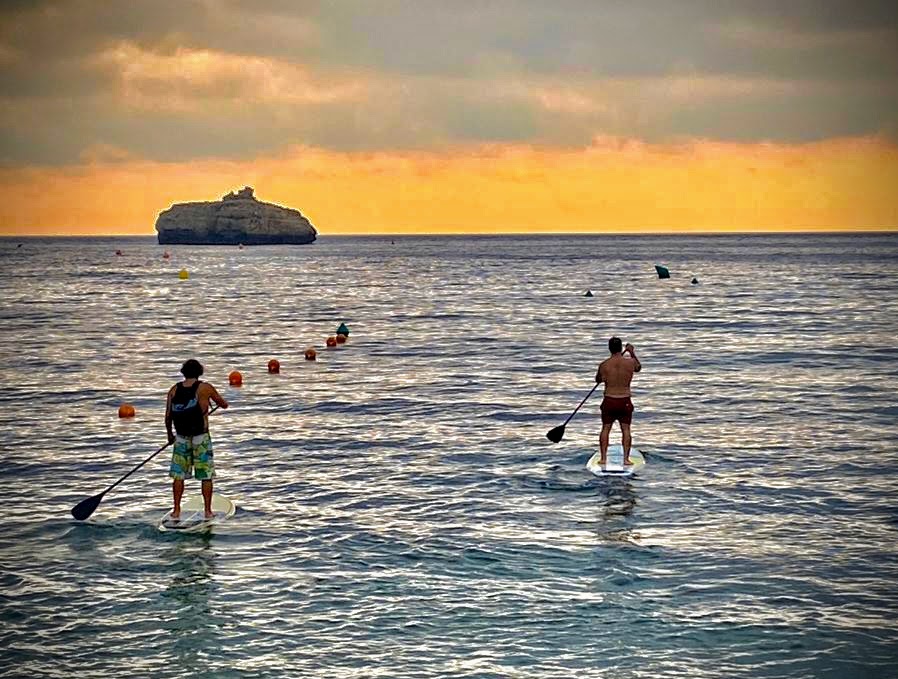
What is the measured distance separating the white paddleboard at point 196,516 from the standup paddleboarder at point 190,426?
386mm

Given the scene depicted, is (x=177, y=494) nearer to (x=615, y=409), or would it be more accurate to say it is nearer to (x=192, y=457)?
(x=192, y=457)

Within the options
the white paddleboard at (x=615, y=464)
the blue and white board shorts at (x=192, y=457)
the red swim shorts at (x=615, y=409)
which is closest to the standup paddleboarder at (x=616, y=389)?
the red swim shorts at (x=615, y=409)

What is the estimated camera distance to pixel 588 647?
11.5m

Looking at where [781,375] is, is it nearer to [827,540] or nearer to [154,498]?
[827,540]

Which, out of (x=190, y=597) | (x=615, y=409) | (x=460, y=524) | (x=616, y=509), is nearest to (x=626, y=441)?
(x=615, y=409)

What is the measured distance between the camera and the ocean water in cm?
1165

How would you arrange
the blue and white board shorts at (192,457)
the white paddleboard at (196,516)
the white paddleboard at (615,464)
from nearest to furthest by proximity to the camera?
the blue and white board shorts at (192,457) < the white paddleboard at (196,516) < the white paddleboard at (615,464)

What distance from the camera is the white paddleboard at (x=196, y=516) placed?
52.5 ft

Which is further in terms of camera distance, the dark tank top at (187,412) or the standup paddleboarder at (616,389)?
the standup paddleboarder at (616,389)

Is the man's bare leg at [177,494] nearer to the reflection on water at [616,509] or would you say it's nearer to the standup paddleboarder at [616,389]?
the reflection on water at [616,509]

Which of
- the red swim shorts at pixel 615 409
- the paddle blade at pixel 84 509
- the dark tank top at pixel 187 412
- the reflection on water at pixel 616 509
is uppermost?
the dark tank top at pixel 187 412

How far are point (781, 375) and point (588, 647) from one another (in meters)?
24.2

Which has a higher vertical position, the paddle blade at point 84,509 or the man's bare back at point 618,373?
the man's bare back at point 618,373

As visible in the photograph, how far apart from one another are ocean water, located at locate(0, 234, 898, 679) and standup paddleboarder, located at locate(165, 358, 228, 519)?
103cm
